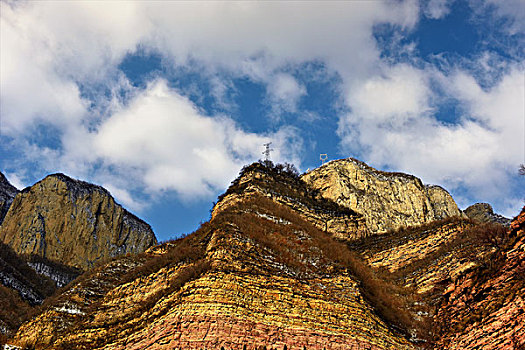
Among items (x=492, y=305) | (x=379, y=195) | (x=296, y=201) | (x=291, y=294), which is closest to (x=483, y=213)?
(x=379, y=195)

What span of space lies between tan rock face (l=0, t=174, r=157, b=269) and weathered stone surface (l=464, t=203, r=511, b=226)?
64.7 m

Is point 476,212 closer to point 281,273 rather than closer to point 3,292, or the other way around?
point 281,273

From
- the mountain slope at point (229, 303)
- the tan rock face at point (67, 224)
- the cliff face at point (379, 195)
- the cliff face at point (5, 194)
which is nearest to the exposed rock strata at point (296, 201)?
the cliff face at point (379, 195)

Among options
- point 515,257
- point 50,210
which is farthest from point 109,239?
point 515,257

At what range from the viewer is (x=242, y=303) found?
30.8 metres

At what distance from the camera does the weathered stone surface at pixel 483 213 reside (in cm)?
8362

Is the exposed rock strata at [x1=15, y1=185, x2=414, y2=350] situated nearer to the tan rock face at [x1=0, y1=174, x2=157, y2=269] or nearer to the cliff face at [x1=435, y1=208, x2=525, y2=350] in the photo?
the cliff face at [x1=435, y1=208, x2=525, y2=350]

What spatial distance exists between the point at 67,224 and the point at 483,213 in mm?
73033

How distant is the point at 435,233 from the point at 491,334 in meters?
28.0

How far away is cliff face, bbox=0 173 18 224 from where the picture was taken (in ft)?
330

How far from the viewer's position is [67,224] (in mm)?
91438

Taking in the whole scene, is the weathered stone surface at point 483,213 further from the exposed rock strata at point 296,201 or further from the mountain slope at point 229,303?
the mountain slope at point 229,303

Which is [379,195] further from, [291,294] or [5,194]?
[5,194]

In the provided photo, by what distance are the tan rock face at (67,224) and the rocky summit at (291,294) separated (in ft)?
149
